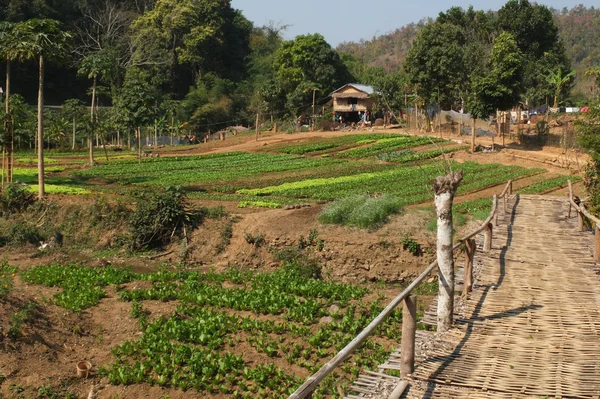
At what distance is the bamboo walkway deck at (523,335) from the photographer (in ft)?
24.6

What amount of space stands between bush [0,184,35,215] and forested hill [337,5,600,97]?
59.4 meters

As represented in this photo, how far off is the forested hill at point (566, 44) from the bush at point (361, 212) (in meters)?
54.3

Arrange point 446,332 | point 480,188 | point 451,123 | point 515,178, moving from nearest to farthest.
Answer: point 446,332, point 480,188, point 515,178, point 451,123

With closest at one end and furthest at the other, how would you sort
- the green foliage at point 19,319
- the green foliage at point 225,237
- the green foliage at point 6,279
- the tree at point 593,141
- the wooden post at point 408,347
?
the wooden post at point 408,347, the green foliage at point 19,319, the green foliage at point 6,279, the tree at point 593,141, the green foliage at point 225,237

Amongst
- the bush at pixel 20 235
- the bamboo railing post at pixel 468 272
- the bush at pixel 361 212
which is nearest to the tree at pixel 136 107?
the bush at pixel 20 235

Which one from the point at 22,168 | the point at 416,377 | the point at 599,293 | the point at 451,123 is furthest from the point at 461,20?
the point at 416,377

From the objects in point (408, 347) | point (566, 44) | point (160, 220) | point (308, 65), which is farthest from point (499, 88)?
point (566, 44)

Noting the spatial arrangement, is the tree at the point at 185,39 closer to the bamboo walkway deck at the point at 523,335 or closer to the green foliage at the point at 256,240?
the green foliage at the point at 256,240

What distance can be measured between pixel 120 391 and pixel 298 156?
32.8m

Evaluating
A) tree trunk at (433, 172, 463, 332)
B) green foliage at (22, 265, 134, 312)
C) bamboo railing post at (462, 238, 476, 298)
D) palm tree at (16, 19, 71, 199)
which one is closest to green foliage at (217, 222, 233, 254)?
green foliage at (22, 265, 134, 312)

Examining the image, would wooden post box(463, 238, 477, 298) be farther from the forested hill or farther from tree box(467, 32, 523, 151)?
the forested hill

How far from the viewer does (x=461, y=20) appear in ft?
207

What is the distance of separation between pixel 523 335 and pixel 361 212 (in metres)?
11.7

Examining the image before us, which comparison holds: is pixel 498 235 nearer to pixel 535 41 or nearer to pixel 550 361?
pixel 550 361
